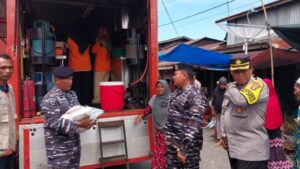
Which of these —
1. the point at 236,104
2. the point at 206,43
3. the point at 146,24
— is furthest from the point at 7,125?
the point at 206,43

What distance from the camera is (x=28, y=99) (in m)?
3.63

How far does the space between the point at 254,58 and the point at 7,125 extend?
6.51 meters

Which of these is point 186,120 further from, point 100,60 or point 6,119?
point 100,60

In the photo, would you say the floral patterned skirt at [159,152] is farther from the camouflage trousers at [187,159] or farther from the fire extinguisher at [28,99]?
the fire extinguisher at [28,99]

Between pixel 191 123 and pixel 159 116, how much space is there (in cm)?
114

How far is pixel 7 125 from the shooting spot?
287cm

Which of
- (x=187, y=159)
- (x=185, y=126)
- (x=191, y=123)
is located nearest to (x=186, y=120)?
(x=185, y=126)

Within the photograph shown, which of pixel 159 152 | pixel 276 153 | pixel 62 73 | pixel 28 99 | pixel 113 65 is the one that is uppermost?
pixel 113 65

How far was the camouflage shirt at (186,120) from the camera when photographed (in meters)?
2.99

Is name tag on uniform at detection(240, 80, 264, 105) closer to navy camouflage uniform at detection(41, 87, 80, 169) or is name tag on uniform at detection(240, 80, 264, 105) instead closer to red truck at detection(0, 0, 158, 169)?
navy camouflage uniform at detection(41, 87, 80, 169)

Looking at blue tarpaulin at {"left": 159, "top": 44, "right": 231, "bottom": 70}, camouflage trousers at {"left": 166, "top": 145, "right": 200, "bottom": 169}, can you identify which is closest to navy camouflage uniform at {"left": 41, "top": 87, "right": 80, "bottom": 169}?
camouflage trousers at {"left": 166, "top": 145, "right": 200, "bottom": 169}

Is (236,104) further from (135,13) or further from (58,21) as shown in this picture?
(58,21)

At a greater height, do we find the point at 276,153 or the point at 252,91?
the point at 252,91

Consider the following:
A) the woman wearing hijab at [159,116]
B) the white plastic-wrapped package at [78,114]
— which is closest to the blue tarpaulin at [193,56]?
the woman wearing hijab at [159,116]
